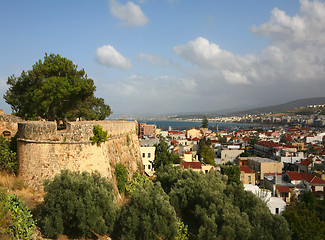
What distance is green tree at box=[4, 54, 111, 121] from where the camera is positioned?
23.4m

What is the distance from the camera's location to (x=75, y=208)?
482 inches

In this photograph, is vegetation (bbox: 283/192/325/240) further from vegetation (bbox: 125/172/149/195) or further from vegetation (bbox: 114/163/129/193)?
vegetation (bbox: 114/163/129/193)

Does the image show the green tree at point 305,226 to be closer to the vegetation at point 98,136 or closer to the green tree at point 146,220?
the green tree at point 146,220

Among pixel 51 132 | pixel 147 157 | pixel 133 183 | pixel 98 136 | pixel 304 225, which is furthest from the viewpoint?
pixel 147 157

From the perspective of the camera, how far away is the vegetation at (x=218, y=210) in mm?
16312

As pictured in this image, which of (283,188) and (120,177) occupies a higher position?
(120,177)

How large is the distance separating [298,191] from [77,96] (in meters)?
32.6

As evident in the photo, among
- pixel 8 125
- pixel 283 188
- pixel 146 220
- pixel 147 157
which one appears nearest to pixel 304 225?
pixel 283 188

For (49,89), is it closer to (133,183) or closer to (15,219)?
(133,183)

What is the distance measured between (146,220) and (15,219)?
21.3ft

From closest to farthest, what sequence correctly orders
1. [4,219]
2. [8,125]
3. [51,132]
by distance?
[4,219] → [51,132] → [8,125]

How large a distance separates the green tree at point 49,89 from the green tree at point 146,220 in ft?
45.4

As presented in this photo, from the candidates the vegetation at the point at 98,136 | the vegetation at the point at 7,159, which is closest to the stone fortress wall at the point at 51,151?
the vegetation at the point at 98,136

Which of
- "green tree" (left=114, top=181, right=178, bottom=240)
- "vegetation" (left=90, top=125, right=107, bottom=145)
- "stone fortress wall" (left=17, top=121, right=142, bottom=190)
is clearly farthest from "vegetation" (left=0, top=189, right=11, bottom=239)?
"vegetation" (left=90, top=125, right=107, bottom=145)
